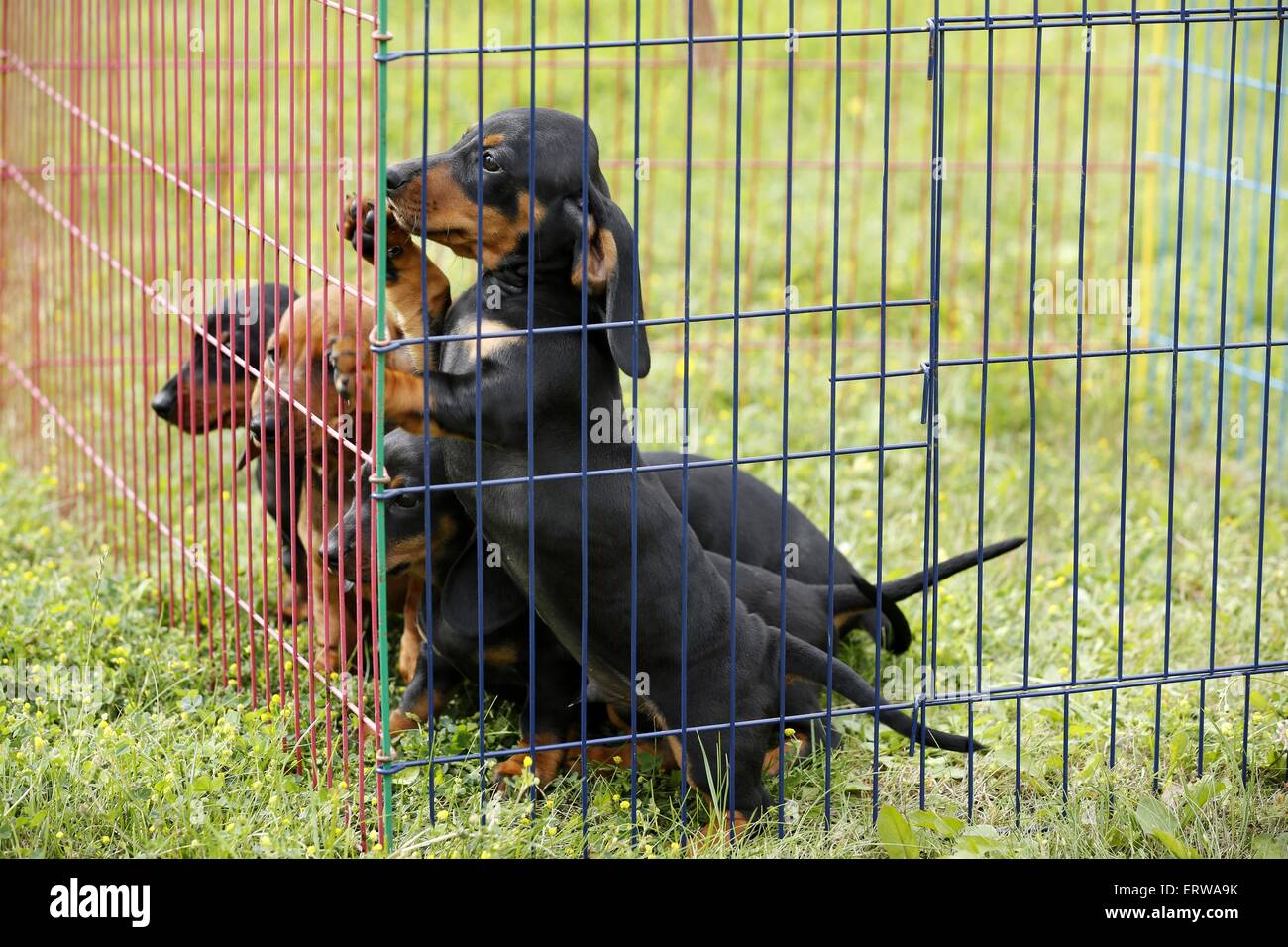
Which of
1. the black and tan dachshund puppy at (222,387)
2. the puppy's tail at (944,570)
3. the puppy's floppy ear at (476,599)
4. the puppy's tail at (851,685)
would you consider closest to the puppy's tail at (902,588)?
the puppy's tail at (944,570)

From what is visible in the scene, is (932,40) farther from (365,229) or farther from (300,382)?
(300,382)

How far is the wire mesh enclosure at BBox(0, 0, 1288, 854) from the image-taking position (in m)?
3.52

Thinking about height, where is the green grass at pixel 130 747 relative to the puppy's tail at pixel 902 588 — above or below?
below

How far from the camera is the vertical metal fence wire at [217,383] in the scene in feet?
12.3

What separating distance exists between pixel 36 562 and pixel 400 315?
2139mm

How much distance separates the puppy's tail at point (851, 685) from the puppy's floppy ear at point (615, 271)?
0.89m

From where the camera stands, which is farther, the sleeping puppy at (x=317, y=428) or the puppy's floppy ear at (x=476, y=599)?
the puppy's floppy ear at (x=476, y=599)

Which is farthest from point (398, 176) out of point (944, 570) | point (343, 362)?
point (944, 570)

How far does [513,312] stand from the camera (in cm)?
366

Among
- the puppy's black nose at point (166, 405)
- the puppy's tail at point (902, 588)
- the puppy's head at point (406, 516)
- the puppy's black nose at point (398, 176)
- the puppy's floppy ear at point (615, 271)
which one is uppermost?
the puppy's black nose at point (398, 176)

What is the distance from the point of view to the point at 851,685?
3.99m

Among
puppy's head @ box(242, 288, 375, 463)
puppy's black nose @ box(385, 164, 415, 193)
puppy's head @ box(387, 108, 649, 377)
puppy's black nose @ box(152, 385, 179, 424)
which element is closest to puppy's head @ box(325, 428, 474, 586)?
puppy's head @ box(242, 288, 375, 463)

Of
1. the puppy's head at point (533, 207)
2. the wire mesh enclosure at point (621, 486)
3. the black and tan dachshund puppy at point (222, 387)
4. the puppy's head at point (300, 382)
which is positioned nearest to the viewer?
the puppy's head at point (533, 207)

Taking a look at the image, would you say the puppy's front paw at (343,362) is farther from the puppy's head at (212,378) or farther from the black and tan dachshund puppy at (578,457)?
the puppy's head at (212,378)
